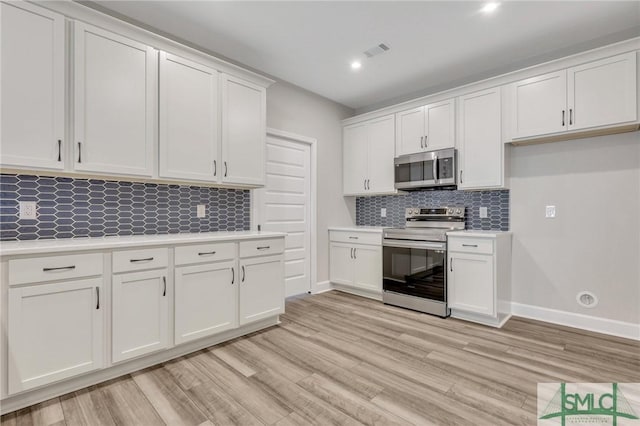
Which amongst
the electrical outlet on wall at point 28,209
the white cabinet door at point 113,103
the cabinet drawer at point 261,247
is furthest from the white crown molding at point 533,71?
the electrical outlet on wall at point 28,209

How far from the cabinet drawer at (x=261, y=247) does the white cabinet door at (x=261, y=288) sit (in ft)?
0.17

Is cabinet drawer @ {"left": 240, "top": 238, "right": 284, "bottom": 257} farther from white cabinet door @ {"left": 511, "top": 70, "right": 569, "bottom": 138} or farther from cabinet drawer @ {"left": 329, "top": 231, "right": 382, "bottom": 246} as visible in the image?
white cabinet door @ {"left": 511, "top": 70, "right": 569, "bottom": 138}

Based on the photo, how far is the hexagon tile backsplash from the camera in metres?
2.19

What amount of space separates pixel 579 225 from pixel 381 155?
90.8 inches

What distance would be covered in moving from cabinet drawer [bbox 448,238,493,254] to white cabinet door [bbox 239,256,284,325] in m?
1.84

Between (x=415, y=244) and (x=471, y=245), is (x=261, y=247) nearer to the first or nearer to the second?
(x=415, y=244)

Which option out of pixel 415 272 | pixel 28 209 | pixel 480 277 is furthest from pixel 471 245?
pixel 28 209

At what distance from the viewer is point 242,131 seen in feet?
10.3

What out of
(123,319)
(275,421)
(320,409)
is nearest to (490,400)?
(320,409)

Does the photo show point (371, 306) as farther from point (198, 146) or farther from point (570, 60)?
point (570, 60)

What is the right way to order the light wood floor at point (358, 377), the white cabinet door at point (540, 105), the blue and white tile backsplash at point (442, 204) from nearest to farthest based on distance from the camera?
the light wood floor at point (358, 377) → the white cabinet door at point (540, 105) → the blue and white tile backsplash at point (442, 204)

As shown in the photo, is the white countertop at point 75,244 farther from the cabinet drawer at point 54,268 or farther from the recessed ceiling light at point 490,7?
the recessed ceiling light at point 490,7

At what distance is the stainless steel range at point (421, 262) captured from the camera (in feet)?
Result: 11.3

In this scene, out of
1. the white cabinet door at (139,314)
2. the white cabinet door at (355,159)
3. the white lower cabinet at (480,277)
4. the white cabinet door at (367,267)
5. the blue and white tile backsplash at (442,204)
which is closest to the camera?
the white cabinet door at (139,314)
